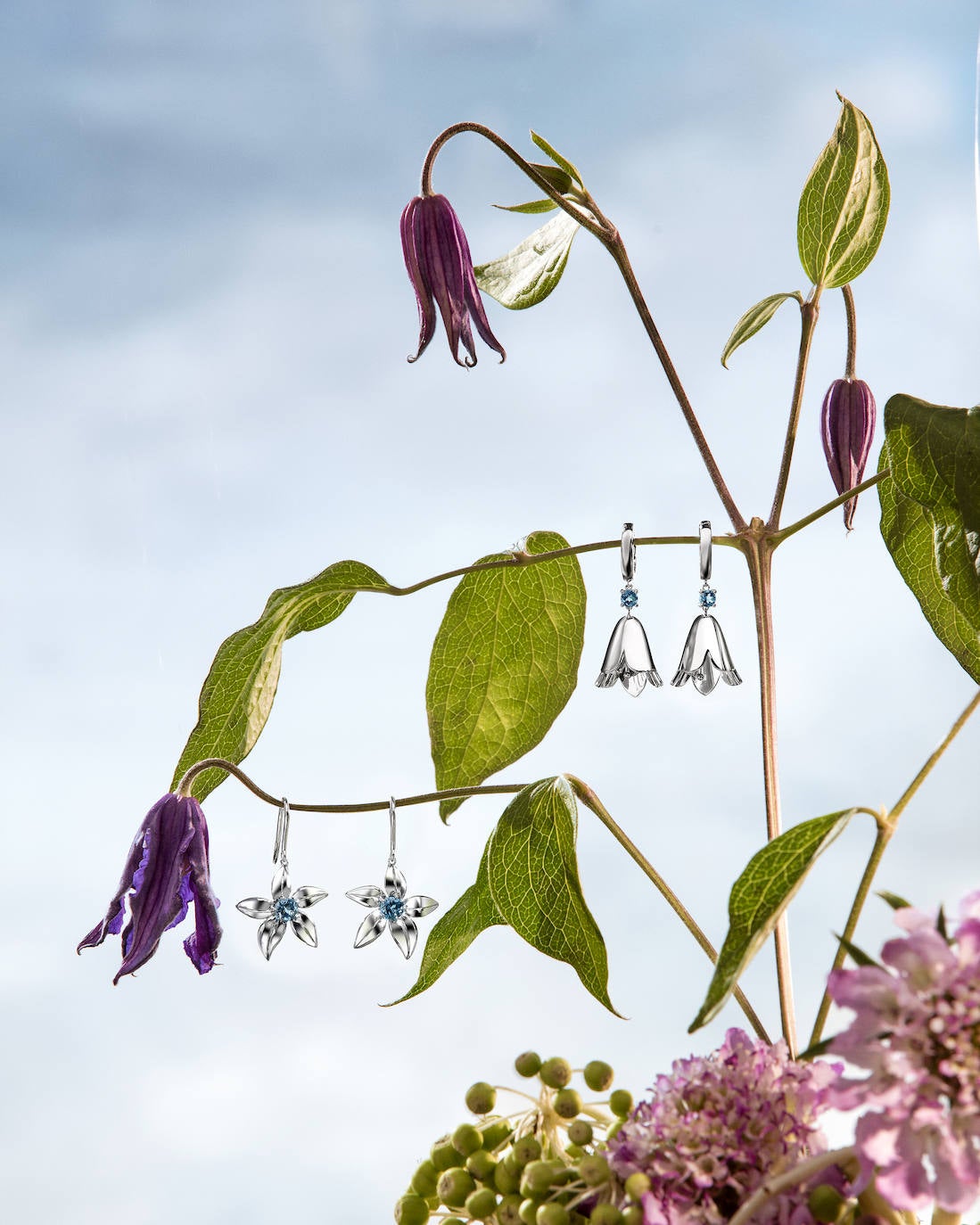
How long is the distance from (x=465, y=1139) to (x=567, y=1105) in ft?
0.13

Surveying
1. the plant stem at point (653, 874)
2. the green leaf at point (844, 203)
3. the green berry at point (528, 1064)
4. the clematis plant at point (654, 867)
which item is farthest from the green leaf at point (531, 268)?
the green berry at point (528, 1064)

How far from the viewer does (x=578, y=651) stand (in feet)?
2.15

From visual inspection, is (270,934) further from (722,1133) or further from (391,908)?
(722,1133)

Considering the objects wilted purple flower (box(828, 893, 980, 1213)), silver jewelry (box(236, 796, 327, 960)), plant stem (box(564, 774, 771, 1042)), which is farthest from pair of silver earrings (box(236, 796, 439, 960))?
wilted purple flower (box(828, 893, 980, 1213))

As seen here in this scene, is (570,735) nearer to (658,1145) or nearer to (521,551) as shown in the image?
(521,551)

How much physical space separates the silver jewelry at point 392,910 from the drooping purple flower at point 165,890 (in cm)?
10

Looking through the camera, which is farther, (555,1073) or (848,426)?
(848,426)

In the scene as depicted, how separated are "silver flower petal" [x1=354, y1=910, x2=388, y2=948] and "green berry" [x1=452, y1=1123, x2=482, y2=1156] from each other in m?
0.17

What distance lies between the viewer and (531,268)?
66 cm

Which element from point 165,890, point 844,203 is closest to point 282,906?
point 165,890

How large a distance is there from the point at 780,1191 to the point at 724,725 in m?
0.70

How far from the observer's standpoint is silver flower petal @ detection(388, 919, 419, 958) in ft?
2.03

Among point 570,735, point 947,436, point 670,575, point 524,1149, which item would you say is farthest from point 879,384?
point 524,1149

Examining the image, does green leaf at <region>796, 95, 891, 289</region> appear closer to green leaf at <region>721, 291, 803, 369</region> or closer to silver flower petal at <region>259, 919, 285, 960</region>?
green leaf at <region>721, 291, 803, 369</region>
